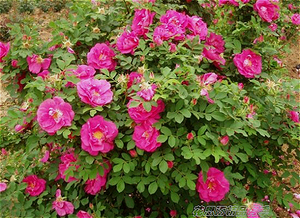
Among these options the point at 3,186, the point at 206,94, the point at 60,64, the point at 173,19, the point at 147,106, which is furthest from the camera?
the point at 3,186

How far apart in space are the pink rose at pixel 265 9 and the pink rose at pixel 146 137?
820 mm

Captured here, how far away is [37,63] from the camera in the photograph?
176cm

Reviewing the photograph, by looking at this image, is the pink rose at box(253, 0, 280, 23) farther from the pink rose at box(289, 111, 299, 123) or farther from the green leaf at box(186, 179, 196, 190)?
the green leaf at box(186, 179, 196, 190)

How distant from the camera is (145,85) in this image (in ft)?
4.36

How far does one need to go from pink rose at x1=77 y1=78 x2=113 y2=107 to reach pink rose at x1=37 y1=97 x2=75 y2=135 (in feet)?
0.23

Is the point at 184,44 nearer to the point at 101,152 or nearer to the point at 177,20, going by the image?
the point at 177,20

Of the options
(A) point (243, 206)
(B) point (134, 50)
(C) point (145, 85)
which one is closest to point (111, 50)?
(B) point (134, 50)

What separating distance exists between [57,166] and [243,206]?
2.94 feet

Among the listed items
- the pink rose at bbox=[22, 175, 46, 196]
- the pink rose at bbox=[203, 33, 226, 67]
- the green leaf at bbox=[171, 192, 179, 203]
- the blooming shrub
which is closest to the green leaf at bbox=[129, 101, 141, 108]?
the blooming shrub

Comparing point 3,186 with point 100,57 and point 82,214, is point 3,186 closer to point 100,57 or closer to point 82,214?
point 82,214

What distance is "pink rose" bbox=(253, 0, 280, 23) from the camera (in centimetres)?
174

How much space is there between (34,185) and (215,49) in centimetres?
111

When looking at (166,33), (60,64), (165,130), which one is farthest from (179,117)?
(60,64)

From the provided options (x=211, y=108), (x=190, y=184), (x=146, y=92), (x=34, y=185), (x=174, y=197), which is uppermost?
(x=146, y=92)
